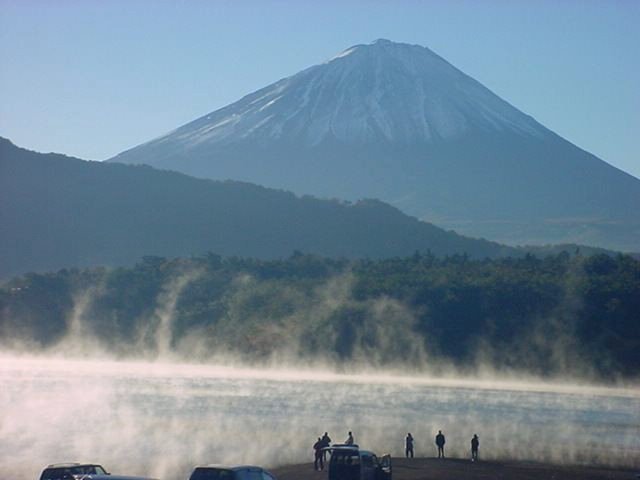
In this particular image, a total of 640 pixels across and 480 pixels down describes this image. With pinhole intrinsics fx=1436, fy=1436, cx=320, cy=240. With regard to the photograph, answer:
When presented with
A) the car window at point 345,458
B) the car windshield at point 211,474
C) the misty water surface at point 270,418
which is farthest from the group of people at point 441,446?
the car windshield at point 211,474

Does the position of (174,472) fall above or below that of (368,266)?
below

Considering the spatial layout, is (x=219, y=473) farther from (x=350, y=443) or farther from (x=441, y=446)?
(x=441, y=446)

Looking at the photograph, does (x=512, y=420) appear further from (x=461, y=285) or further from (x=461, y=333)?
(x=461, y=285)

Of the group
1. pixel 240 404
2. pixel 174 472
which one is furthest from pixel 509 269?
pixel 174 472

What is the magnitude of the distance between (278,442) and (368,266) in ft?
359

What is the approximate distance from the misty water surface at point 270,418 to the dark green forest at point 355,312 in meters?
7.33

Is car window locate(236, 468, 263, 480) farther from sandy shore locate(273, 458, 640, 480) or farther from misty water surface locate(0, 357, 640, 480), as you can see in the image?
misty water surface locate(0, 357, 640, 480)

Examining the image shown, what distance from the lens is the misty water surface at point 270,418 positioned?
69.1 m

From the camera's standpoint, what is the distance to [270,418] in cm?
8919

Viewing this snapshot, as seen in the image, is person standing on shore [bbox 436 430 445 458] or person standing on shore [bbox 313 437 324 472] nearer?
person standing on shore [bbox 313 437 324 472]

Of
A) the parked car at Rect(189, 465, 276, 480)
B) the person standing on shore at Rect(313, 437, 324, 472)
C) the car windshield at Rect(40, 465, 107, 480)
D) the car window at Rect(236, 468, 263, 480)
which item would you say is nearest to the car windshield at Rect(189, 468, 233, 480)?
the parked car at Rect(189, 465, 276, 480)

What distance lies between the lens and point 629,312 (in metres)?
136

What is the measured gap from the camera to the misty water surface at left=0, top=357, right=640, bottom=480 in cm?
6912

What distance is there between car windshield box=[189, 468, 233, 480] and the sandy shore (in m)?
13.4
